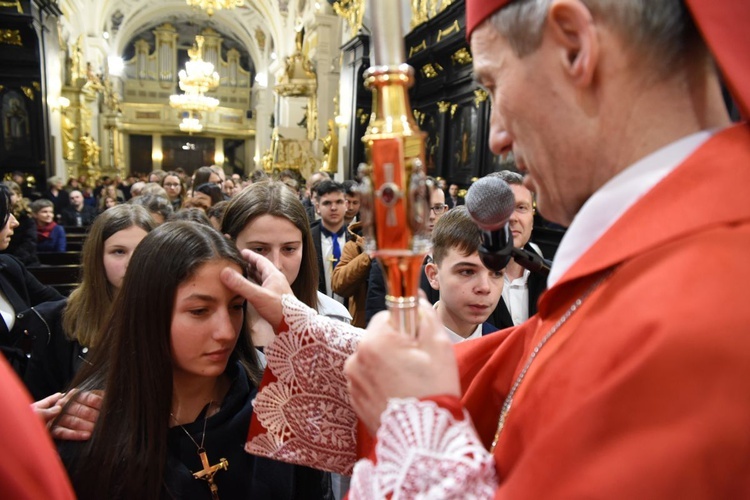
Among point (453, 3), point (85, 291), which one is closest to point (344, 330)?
point (85, 291)

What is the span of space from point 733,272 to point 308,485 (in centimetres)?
137

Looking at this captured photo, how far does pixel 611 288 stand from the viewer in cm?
75

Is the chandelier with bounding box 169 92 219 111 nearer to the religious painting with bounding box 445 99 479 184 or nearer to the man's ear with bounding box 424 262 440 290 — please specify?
the religious painting with bounding box 445 99 479 184

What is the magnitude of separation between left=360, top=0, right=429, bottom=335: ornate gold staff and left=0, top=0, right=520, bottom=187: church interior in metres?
0.15

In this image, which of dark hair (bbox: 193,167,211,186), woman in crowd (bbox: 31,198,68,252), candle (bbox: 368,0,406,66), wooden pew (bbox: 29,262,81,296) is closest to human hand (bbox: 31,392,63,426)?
candle (bbox: 368,0,406,66)

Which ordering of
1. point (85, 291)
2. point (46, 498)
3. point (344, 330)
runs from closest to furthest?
point (46, 498)
point (344, 330)
point (85, 291)

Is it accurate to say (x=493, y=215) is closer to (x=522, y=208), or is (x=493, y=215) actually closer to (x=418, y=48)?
(x=522, y=208)

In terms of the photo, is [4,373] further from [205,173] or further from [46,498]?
[205,173]

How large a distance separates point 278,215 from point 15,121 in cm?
1194

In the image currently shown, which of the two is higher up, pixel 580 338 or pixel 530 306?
pixel 580 338

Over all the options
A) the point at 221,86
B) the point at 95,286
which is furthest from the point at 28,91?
the point at 221,86

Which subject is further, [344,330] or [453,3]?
[453,3]

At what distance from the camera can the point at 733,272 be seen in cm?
67

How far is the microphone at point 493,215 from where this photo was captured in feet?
4.25
